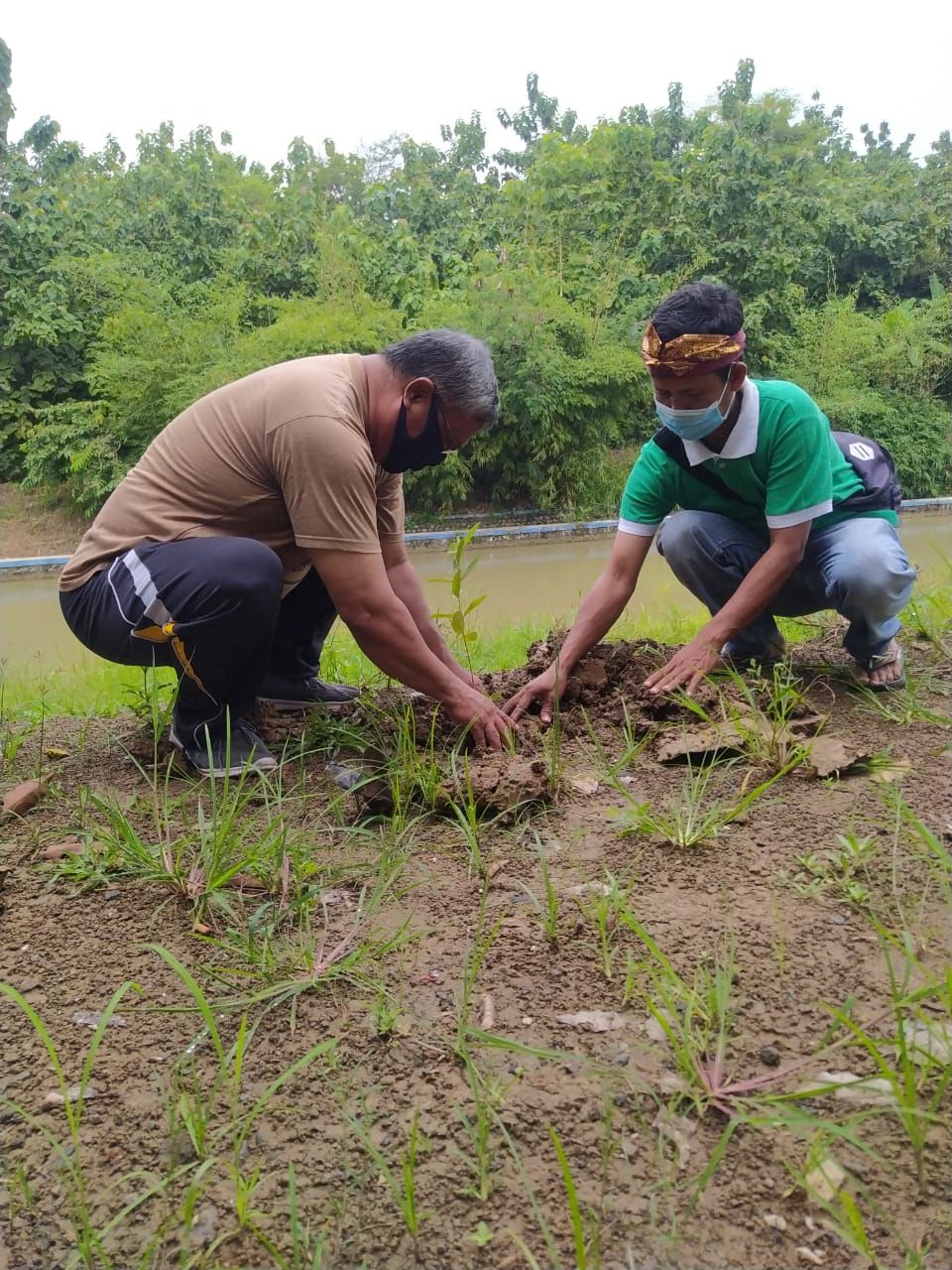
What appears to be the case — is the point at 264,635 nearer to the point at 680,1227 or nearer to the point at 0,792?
the point at 0,792

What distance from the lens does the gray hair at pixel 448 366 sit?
218cm

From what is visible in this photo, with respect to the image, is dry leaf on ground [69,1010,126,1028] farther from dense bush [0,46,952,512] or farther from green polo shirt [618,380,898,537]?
dense bush [0,46,952,512]

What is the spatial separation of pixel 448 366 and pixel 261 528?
650 millimetres

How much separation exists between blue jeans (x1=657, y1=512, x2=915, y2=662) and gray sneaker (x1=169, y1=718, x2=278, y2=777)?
4.79 feet

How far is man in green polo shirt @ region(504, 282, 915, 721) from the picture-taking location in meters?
2.36

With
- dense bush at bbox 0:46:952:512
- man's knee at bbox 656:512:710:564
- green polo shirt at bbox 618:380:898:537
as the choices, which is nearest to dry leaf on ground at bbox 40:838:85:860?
green polo shirt at bbox 618:380:898:537

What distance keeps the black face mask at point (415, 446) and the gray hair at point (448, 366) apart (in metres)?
0.05

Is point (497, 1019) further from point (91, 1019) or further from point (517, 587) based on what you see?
point (517, 587)

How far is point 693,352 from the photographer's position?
2.35 meters

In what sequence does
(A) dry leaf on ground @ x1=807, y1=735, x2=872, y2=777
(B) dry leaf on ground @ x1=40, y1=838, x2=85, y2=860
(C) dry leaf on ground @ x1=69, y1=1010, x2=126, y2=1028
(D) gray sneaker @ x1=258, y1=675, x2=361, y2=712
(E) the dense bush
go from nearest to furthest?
1. (C) dry leaf on ground @ x1=69, y1=1010, x2=126, y2=1028
2. (B) dry leaf on ground @ x1=40, y1=838, x2=85, y2=860
3. (A) dry leaf on ground @ x1=807, y1=735, x2=872, y2=777
4. (D) gray sneaker @ x1=258, y1=675, x2=361, y2=712
5. (E) the dense bush

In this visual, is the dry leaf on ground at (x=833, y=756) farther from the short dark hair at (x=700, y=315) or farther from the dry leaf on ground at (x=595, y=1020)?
the short dark hair at (x=700, y=315)

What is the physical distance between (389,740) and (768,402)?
1.42 m

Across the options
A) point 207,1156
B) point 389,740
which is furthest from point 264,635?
point 207,1156

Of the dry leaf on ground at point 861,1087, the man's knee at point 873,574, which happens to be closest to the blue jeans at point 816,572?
the man's knee at point 873,574
